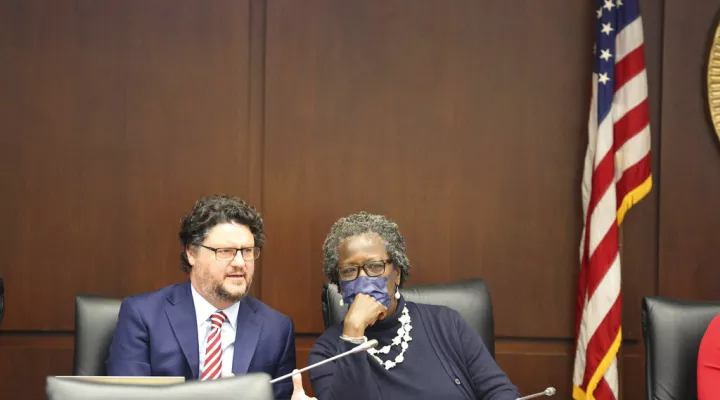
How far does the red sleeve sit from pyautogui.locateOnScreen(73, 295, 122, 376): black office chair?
70.2 inches

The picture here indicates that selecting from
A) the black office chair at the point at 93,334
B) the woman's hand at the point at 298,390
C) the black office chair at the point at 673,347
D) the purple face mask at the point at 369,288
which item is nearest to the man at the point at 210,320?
the black office chair at the point at 93,334

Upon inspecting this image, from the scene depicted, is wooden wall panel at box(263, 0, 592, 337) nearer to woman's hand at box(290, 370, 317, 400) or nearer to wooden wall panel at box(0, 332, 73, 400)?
wooden wall panel at box(0, 332, 73, 400)

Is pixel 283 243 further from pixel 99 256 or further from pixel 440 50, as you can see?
pixel 440 50

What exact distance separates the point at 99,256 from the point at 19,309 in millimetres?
391

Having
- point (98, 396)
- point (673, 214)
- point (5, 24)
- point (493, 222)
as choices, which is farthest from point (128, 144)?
point (673, 214)

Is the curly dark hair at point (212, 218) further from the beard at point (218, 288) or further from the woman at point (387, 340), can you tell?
the woman at point (387, 340)

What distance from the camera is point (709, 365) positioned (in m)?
2.51

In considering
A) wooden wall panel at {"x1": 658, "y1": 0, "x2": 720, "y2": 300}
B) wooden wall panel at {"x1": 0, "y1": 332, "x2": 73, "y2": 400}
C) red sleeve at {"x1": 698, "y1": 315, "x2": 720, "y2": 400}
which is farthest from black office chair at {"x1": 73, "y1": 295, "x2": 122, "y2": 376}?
wooden wall panel at {"x1": 658, "y1": 0, "x2": 720, "y2": 300}

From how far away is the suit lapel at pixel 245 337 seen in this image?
251 cm

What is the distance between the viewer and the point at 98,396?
1692 millimetres

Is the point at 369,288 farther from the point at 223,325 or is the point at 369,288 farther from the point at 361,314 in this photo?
the point at 223,325

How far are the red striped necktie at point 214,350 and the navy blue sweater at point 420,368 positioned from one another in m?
→ 0.28

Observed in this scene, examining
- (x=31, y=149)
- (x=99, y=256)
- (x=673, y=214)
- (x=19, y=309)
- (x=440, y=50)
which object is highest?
(x=440, y=50)

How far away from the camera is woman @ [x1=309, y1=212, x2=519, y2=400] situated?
2.40 metres
